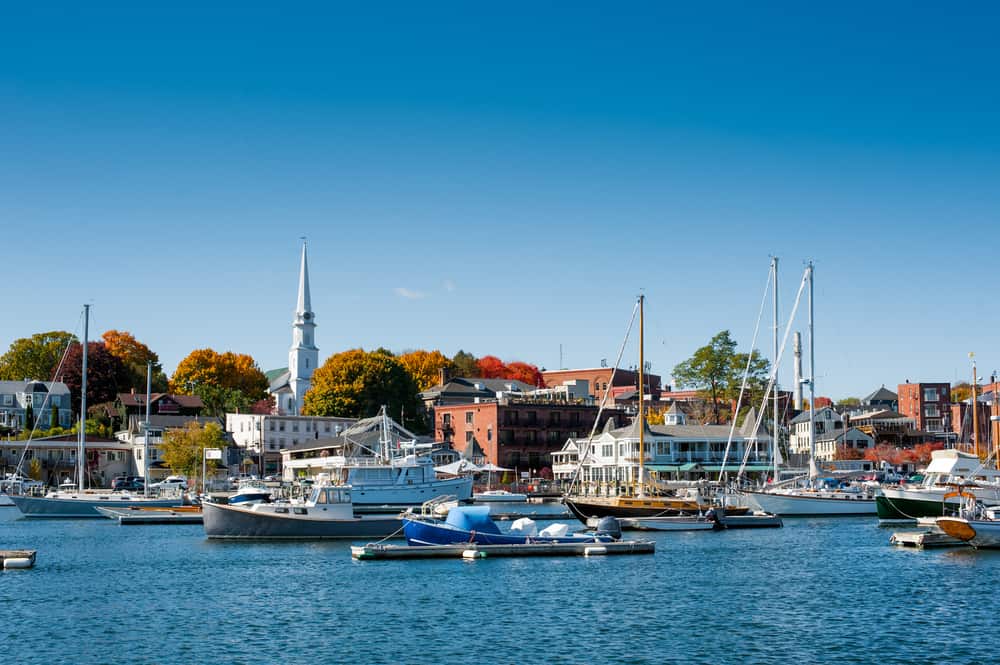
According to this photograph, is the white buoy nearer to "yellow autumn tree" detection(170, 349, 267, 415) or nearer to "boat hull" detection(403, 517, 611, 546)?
"boat hull" detection(403, 517, 611, 546)

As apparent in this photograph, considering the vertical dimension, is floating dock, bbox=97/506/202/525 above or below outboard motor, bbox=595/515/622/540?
below

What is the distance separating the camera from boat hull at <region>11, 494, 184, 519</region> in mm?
88562

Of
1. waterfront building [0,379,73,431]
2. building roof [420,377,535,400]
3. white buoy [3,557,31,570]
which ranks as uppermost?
building roof [420,377,535,400]

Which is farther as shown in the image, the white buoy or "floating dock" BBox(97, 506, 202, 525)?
"floating dock" BBox(97, 506, 202, 525)

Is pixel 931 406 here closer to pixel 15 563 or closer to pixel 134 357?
pixel 134 357

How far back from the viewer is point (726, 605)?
→ 38844 mm

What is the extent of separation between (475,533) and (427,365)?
402ft

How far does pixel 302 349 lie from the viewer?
176 m

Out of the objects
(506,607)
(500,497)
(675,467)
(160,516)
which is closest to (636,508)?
(500,497)

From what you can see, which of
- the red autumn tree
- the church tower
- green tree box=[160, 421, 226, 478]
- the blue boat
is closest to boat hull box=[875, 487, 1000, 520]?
the blue boat

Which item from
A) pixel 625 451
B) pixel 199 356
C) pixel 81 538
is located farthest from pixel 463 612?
pixel 199 356

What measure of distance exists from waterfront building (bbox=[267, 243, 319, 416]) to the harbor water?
115842mm

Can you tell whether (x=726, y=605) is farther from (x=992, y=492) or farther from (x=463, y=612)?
(x=992, y=492)

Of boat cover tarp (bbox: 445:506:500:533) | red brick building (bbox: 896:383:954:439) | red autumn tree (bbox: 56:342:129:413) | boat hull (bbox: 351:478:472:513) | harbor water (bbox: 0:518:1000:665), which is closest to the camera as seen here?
harbor water (bbox: 0:518:1000:665)
